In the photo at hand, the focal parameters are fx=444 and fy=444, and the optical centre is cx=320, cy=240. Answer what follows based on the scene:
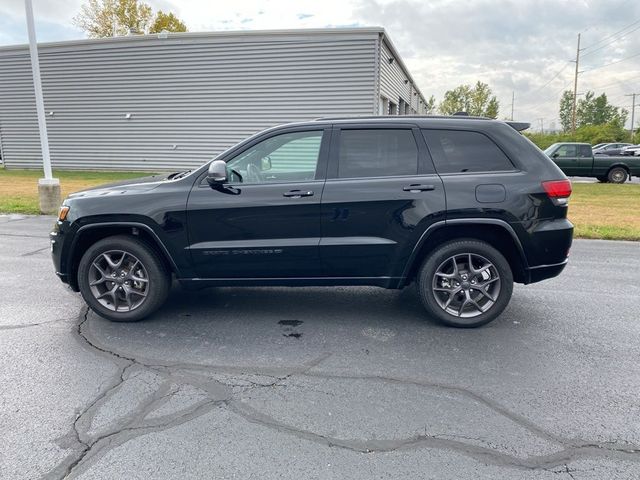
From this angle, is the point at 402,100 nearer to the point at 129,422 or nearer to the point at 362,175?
the point at 362,175

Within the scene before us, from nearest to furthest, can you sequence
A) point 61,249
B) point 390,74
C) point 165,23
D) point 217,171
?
point 217,171 → point 61,249 → point 390,74 → point 165,23

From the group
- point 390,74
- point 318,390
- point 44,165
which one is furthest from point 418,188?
point 390,74

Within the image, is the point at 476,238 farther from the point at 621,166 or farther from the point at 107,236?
the point at 621,166

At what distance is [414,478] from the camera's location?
2.22 metres

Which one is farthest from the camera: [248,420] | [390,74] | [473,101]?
[473,101]

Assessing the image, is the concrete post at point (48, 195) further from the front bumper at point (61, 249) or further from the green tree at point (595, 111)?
the green tree at point (595, 111)

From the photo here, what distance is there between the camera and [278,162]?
4.19 meters

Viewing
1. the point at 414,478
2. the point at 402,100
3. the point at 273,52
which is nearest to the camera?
the point at 414,478

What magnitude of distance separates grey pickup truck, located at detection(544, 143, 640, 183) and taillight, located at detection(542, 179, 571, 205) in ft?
48.9

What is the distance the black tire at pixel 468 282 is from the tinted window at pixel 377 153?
81cm

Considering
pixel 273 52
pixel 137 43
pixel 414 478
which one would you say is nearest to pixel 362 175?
pixel 414 478

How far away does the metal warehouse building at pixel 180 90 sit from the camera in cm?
1492

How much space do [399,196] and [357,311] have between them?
1291 millimetres

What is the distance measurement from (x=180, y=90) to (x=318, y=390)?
636 inches
